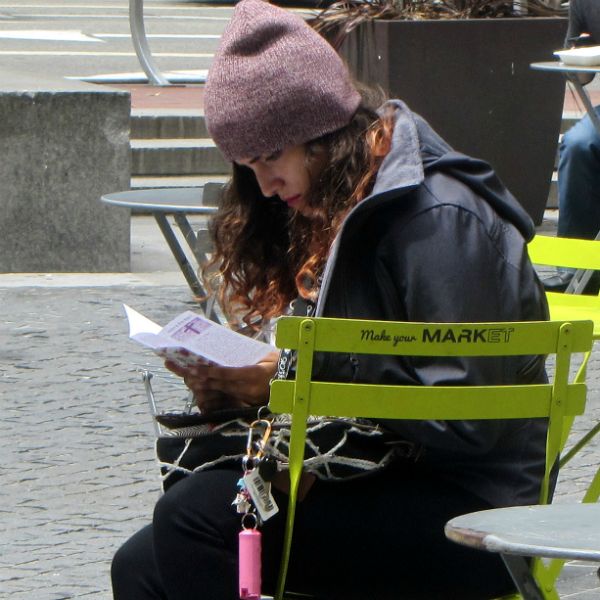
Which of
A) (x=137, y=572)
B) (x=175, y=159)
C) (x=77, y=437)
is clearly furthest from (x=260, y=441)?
(x=175, y=159)

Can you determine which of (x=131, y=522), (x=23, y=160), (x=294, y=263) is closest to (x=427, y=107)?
(x=23, y=160)

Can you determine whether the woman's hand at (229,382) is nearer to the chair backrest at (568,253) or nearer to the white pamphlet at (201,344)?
the white pamphlet at (201,344)

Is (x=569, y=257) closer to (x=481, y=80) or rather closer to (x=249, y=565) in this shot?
(x=249, y=565)

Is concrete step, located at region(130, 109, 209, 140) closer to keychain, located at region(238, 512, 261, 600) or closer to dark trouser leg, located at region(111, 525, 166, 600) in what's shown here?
dark trouser leg, located at region(111, 525, 166, 600)

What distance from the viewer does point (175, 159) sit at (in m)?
9.23

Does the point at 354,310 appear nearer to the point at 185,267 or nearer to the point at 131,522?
the point at 131,522

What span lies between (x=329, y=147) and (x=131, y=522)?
1653 mm

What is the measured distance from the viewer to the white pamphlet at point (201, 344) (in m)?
2.35

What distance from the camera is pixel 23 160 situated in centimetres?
702

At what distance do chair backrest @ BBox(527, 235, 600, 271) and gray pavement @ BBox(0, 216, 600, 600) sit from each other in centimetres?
73

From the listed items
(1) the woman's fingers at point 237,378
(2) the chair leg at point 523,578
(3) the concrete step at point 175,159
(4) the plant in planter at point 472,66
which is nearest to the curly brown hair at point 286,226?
(1) the woman's fingers at point 237,378

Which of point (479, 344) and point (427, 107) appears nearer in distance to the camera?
point (479, 344)

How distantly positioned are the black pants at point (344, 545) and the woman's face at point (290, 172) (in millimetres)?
521

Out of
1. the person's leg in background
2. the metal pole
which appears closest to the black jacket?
the person's leg in background
